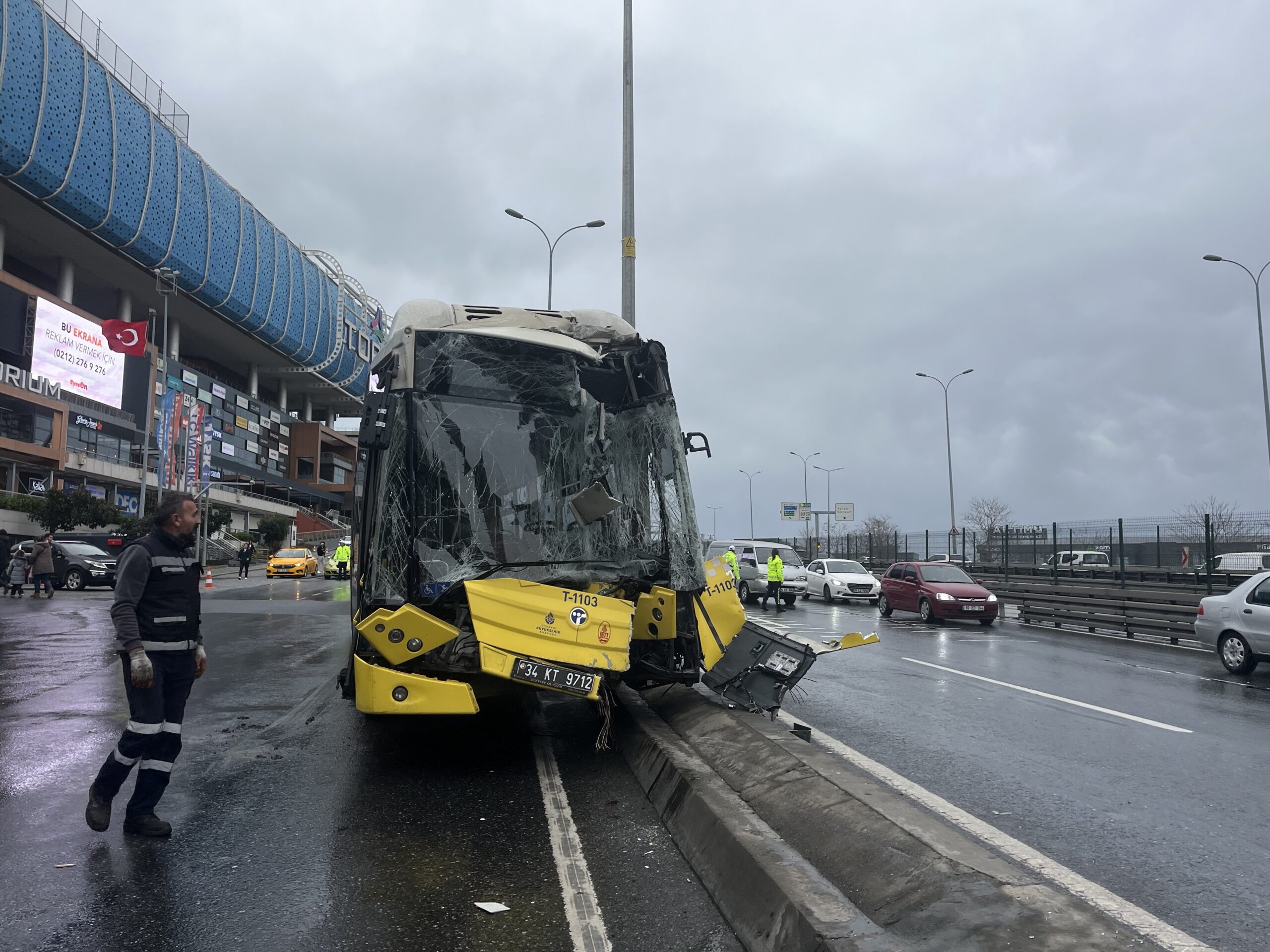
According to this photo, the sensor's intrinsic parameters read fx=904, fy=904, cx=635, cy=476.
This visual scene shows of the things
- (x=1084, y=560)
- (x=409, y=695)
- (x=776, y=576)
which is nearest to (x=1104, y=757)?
(x=409, y=695)

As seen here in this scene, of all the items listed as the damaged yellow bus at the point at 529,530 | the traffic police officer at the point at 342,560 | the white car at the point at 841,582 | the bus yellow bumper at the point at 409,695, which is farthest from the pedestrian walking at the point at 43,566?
the bus yellow bumper at the point at 409,695

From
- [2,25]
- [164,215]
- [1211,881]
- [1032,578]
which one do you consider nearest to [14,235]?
[164,215]

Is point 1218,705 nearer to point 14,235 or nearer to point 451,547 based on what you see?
point 451,547

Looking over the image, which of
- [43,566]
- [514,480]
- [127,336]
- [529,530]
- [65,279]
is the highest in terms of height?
[65,279]

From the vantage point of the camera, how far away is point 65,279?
179 feet

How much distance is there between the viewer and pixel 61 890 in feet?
13.1

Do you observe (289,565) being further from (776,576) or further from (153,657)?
(153,657)

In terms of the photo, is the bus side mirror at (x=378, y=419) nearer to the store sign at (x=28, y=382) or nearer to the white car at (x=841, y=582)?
the white car at (x=841, y=582)

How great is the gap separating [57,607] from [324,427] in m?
79.0

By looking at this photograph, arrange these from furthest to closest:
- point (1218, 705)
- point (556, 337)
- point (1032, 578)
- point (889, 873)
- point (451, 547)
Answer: point (1032, 578) < point (1218, 705) < point (556, 337) < point (451, 547) < point (889, 873)

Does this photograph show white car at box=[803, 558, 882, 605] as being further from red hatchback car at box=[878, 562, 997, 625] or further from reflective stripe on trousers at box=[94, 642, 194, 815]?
reflective stripe on trousers at box=[94, 642, 194, 815]

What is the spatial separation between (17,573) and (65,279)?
37.0 m

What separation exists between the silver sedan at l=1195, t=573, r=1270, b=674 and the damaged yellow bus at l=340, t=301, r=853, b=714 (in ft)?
27.1

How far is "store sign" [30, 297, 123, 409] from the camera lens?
51.2 metres
